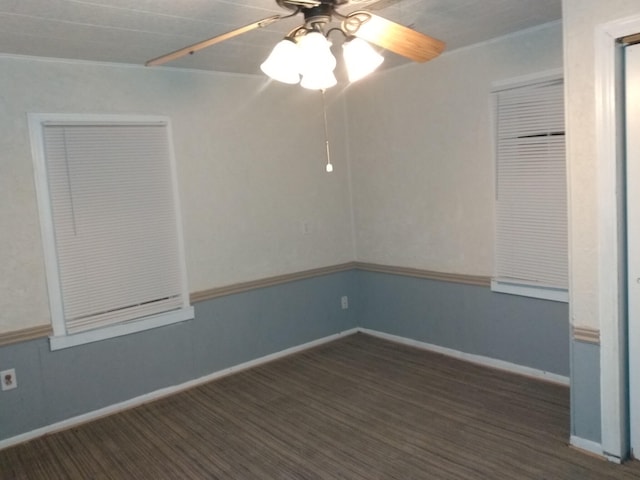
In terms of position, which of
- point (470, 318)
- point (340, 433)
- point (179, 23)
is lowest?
point (340, 433)

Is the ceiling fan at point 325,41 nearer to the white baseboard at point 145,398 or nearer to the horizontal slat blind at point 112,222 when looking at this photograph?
the horizontal slat blind at point 112,222

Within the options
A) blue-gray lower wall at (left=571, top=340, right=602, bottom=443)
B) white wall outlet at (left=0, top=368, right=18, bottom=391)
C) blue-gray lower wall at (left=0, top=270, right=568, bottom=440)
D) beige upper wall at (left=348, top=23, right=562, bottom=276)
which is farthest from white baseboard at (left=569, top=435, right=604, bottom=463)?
white wall outlet at (left=0, top=368, right=18, bottom=391)

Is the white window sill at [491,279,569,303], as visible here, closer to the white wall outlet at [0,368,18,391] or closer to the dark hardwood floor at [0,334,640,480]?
the dark hardwood floor at [0,334,640,480]

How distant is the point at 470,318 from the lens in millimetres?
4043

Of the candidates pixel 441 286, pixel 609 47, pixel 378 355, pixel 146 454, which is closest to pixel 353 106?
pixel 441 286

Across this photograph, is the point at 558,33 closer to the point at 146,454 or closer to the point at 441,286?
the point at 441,286

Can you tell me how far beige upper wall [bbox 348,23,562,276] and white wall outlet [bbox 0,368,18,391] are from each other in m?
2.95

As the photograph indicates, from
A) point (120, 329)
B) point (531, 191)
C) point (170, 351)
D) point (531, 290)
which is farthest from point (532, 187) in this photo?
point (120, 329)

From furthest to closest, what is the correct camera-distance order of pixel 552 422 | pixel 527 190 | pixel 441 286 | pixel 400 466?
1. pixel 441 286
2. pixel 527 190
3. pixel 552 422
4. pixel 400 466

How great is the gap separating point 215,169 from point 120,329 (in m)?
1.39

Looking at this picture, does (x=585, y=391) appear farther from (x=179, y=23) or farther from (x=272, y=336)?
(x=179, y=23)

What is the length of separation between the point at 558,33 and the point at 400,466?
2.77 meters

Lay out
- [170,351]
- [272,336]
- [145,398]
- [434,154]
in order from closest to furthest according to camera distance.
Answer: [145,398] < [170,351] < [434,154] < [272,336]

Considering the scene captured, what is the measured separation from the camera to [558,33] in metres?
3.24
